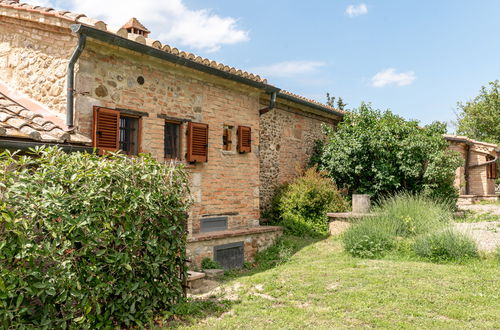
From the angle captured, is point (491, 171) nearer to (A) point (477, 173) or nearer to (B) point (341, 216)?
(A) point (477, 173)

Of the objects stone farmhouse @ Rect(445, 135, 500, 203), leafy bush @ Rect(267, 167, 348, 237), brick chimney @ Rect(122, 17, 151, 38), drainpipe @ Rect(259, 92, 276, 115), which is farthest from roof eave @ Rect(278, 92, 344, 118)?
stone farmhouse @ Rect(445, 135, 500, 203)

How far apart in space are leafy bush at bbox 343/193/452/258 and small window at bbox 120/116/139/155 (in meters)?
4.91

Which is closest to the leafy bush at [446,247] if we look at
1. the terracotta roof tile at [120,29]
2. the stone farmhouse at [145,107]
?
the stone farmhouse at [145,107]

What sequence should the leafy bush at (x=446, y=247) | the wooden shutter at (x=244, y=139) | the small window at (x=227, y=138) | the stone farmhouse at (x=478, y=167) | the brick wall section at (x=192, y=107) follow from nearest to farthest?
the brick wall section at (x=192, y=107) < the leafy bush at (x=446, y=247) < the small window at (x=227, y=138) < the wooden shutter at (x=244, y=139) < the stone farmhouse at (x=478, y=167)

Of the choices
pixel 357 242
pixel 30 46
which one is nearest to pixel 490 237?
pixel 357 242

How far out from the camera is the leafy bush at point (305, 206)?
36.1ft

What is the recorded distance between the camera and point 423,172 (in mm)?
12781

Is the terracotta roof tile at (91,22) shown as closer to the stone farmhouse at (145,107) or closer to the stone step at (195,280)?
the stone farmhouse at (145,107)

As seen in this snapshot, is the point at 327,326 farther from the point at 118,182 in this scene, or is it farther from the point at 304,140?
the point at 304,140

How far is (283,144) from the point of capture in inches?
486

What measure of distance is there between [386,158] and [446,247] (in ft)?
16.9

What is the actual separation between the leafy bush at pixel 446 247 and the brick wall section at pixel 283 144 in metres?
4.62

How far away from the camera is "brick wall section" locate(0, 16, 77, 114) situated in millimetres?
6766

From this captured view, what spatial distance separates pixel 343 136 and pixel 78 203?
10286 millimetres
